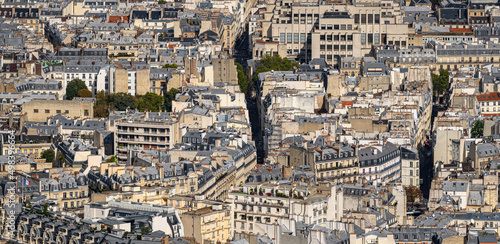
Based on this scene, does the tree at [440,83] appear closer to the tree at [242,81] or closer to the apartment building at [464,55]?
the apartment building at [464,55]

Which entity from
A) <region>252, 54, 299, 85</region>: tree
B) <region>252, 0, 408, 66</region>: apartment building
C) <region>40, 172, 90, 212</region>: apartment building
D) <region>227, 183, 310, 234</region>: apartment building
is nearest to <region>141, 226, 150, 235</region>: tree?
<region>227, 183, 310, 234</region>: apartment building

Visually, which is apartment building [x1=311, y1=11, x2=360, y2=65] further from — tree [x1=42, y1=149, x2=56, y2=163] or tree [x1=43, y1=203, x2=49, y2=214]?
tree [x1=43, y1=203, x2=49, y2=214]

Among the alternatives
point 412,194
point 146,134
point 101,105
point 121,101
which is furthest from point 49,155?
point 412,194

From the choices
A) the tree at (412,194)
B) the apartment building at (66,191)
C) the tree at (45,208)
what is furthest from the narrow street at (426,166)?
the tree at (45,208)

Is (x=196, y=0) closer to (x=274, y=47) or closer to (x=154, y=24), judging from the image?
(x=154, y=24)

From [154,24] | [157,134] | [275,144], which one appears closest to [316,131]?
[275,144]
